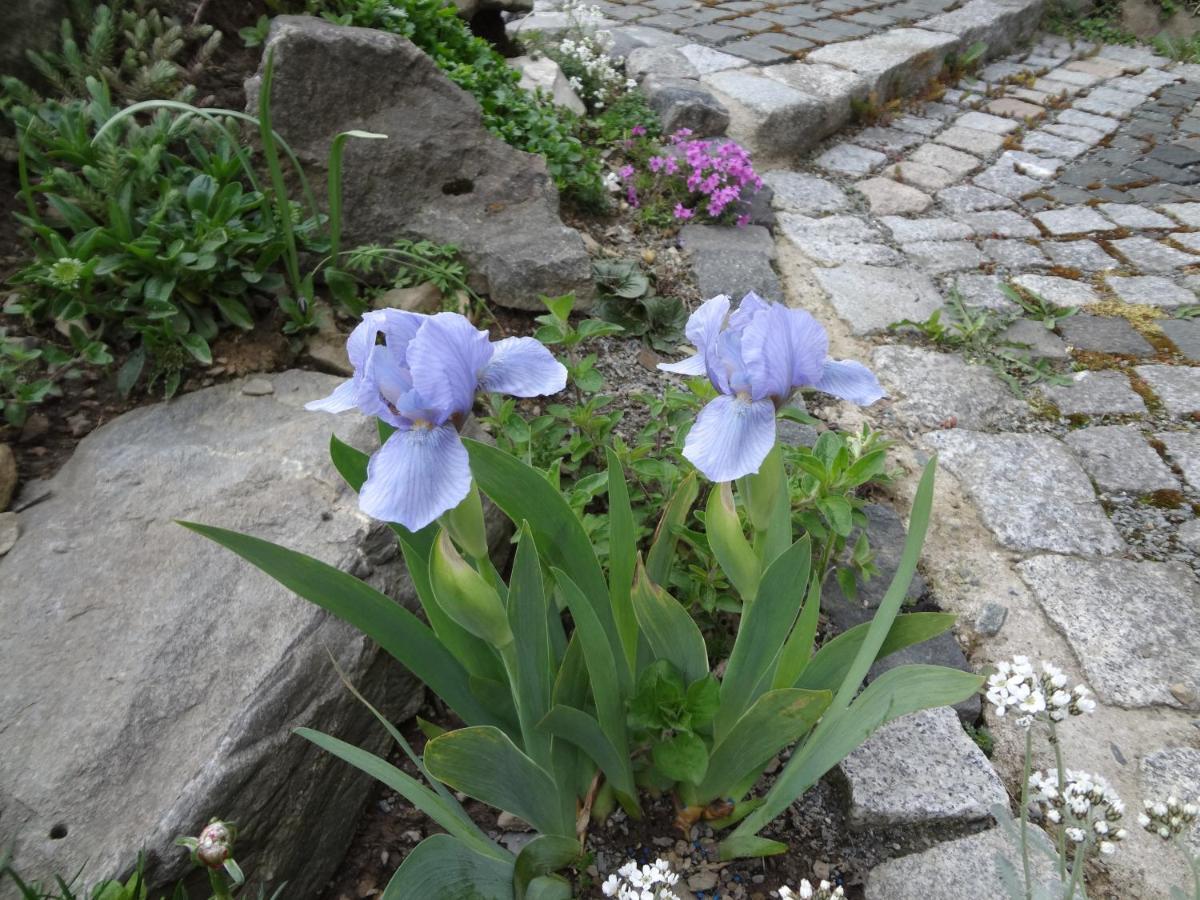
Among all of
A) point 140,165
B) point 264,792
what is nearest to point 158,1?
point 140,165

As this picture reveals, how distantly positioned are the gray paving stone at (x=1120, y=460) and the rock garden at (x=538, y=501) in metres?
0.01

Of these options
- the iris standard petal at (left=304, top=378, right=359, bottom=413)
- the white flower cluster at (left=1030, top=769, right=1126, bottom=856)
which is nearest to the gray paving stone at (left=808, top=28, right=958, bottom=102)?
the white flower cluster at (left=1030, top=769, right=1126, bottom=856)

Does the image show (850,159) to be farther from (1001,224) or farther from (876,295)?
(876,295)

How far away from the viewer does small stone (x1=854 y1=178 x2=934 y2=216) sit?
391 cm

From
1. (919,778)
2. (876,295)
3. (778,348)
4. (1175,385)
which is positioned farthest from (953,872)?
(876,295)

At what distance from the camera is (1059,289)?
3322 mm

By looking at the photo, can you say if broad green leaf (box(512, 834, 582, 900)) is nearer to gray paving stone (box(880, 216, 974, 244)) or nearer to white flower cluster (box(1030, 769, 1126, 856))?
white flower cluster (box(1030, 769, 1126, 856))

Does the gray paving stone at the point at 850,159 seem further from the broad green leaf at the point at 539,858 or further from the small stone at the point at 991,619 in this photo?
the broad green leaf at the point at 539,858

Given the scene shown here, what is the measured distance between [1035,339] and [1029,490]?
35.2 inches

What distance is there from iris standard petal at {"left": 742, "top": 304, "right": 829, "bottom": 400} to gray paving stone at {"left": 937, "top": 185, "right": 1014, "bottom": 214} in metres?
3.37

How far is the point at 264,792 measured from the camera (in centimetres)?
140

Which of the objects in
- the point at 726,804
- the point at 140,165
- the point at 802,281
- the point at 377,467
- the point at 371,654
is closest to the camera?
the point at 377,467

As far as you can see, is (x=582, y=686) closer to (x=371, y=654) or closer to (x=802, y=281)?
(x=371, y=654)

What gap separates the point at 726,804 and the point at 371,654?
72cm
